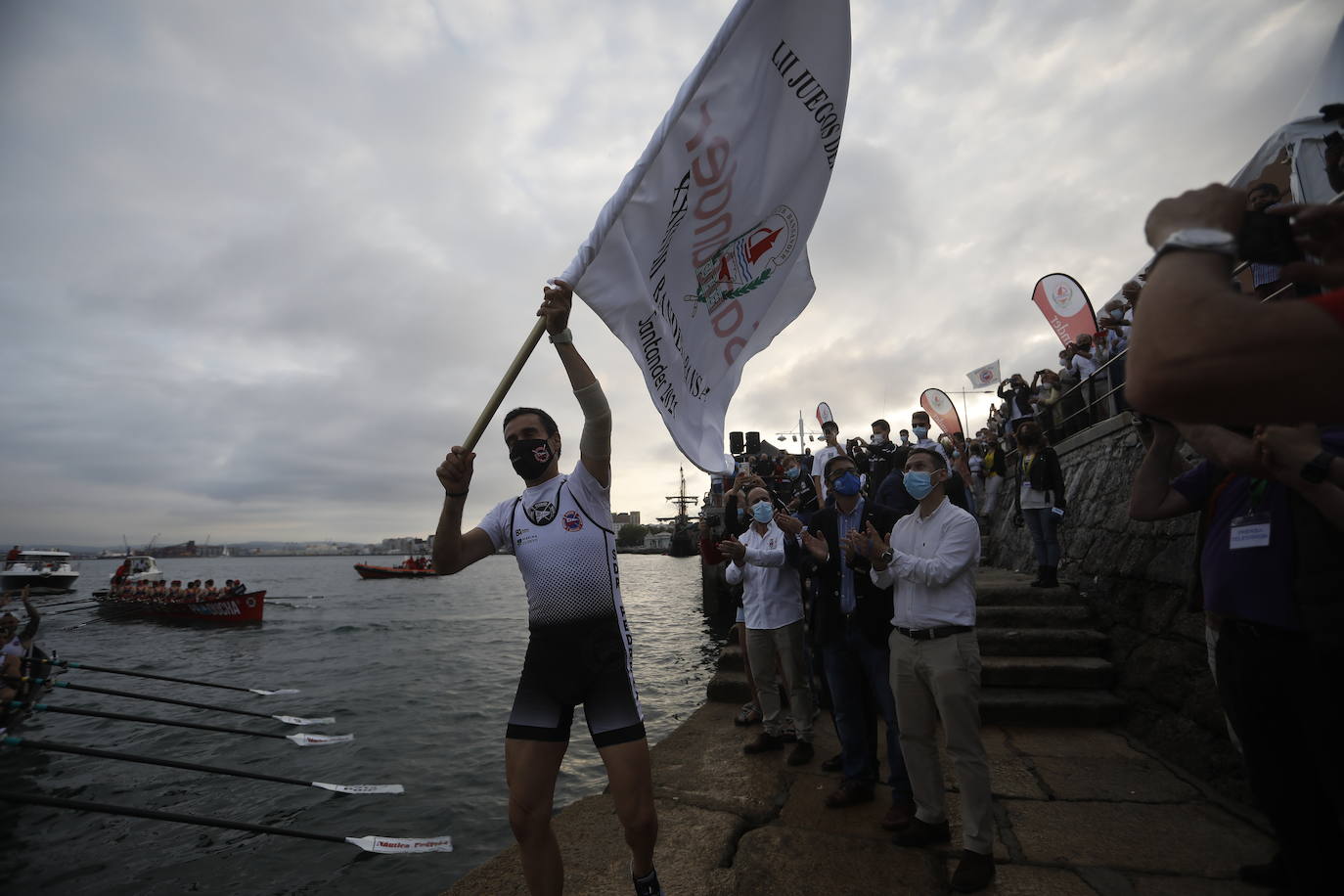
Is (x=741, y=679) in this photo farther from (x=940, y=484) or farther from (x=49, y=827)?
(x=49, y=827)

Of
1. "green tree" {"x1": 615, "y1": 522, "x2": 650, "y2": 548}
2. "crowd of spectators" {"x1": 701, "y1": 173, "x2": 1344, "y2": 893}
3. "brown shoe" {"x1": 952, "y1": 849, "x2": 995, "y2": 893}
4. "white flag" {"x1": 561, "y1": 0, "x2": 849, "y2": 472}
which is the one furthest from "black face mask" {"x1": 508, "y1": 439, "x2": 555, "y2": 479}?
"green tree" {"x1": 615, "y1": 522, "x2": 650, "y2": 548}

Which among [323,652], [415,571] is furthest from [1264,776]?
[415,571]

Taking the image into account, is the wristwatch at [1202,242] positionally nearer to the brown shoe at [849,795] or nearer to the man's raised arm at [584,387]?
the man's raised arm at [584,387]

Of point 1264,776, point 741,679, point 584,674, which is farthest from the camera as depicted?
point 741,679

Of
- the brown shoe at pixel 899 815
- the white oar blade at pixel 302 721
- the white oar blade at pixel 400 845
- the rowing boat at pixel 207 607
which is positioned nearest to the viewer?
the brown shoe at pixel 899 815

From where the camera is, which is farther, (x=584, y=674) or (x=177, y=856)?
(x=177, y=856)

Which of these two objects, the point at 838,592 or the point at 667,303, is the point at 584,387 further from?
the point at 838,592

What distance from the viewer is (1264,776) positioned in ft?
7.34

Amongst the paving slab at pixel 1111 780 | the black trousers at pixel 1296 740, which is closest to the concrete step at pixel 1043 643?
the paving slab at pixel 1111 780

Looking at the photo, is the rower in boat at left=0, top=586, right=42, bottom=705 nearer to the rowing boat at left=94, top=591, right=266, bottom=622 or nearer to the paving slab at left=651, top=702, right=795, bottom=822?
the paving slab at left=651, top=702, right=795, bottom=822

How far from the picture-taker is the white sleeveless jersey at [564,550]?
2568 millimetres

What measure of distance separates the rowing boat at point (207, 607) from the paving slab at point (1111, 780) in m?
30.0

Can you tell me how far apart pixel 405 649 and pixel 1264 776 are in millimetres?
20235

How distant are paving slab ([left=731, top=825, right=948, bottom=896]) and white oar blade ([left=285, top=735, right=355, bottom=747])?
7.67 m
